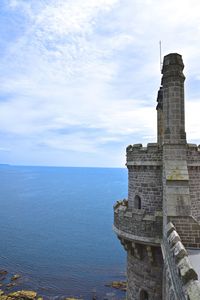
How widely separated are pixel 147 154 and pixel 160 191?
1767mm

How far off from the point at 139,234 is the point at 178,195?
2553 millimetres

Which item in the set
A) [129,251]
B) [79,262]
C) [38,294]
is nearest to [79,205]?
[79,262]

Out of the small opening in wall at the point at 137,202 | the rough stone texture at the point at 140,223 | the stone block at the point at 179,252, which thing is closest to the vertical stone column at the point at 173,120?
the rough stone texture at the point at 140,223

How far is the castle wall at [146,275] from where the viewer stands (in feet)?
39.6

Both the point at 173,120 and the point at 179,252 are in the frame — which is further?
the point at 173,120

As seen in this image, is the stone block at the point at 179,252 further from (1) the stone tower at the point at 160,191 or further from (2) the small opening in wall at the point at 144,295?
(2) the small opening in wall at the point at 144,295

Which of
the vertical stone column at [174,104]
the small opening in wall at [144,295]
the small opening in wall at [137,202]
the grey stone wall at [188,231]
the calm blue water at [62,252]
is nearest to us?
the grey stone wall at [188,231]

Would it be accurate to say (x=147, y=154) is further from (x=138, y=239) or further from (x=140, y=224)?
(x=138, y=239)

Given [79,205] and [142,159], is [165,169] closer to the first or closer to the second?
[142,159]

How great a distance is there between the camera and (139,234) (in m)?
11.8

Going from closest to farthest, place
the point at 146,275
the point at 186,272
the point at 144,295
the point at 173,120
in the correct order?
1. the point at 186,272
2. the point at 173,120
3. the point at 146,275
4. the point at 144,295

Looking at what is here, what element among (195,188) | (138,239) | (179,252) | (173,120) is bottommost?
(138,239)

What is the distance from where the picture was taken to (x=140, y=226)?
465 inches

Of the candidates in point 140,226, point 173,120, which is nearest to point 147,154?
point 173,120
